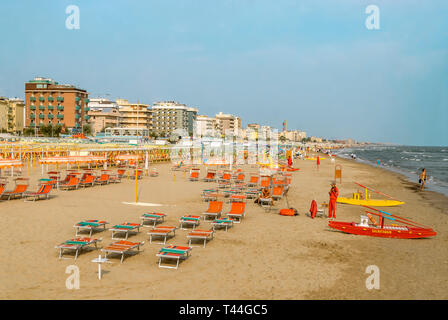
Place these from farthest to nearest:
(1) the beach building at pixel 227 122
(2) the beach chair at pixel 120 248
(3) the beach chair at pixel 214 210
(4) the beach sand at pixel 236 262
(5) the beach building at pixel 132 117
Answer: (1) the beach building at pixel 227 122, (5) the beach building at pixel 132 117, (3) the beach chair at pixel 214 210, (2) the beach chair at pixel 120 248, (4) the beach sand at pixel 236 262

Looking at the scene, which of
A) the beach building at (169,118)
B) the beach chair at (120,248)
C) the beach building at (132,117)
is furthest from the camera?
the beach building at (169,118)

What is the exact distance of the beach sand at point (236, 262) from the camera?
644 cm

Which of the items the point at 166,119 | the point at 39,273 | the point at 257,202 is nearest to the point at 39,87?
the point at 166,119

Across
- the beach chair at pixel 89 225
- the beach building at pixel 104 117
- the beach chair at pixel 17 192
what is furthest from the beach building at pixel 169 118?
the beach chair at pixel 89 225

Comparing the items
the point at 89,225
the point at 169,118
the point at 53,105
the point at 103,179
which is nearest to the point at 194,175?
the point at 103,179

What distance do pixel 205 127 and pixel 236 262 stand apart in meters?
124

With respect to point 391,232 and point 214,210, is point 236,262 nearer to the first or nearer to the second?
point 214,210

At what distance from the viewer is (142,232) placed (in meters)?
10.5

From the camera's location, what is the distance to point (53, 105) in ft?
243

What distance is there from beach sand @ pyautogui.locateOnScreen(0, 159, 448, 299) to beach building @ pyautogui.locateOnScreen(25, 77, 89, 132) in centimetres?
6526

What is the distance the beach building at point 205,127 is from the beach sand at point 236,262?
109232 mm

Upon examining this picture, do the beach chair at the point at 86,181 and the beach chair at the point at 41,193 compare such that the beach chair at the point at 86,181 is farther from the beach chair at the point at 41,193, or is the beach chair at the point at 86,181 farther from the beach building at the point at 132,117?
the beach building at the point at 132,117
